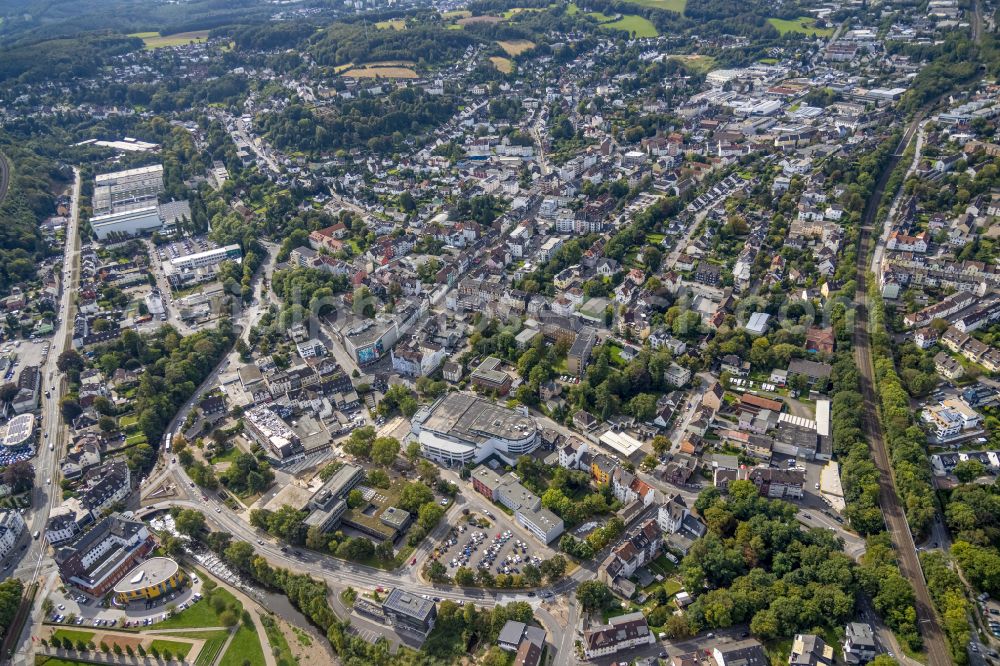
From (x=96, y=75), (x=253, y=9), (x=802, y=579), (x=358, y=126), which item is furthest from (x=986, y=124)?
(x=253, y=9)

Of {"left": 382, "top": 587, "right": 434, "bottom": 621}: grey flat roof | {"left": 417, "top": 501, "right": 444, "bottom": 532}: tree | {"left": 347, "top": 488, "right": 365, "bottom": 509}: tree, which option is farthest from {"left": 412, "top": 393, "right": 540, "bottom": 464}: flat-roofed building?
{"left": 382, "top": 587, "right": 434, "bottom": 621}: grey flat roof

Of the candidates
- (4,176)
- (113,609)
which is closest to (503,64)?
(4,176)

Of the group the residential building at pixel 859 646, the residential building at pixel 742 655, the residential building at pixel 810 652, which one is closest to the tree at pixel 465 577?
the residential building at pixel 742 655

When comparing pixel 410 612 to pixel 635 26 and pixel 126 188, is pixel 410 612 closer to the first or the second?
pixel 126 188

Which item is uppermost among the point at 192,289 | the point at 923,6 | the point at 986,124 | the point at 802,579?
the point at 923,6

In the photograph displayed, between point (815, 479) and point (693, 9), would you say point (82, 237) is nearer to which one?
point (815, 479)

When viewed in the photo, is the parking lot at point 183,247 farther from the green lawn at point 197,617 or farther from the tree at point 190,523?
the green lawn at point 197,617

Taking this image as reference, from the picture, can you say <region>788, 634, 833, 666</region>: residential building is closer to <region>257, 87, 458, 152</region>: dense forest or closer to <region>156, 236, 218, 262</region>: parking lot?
<region>156, 236, 218, 262</region>: parking lot
